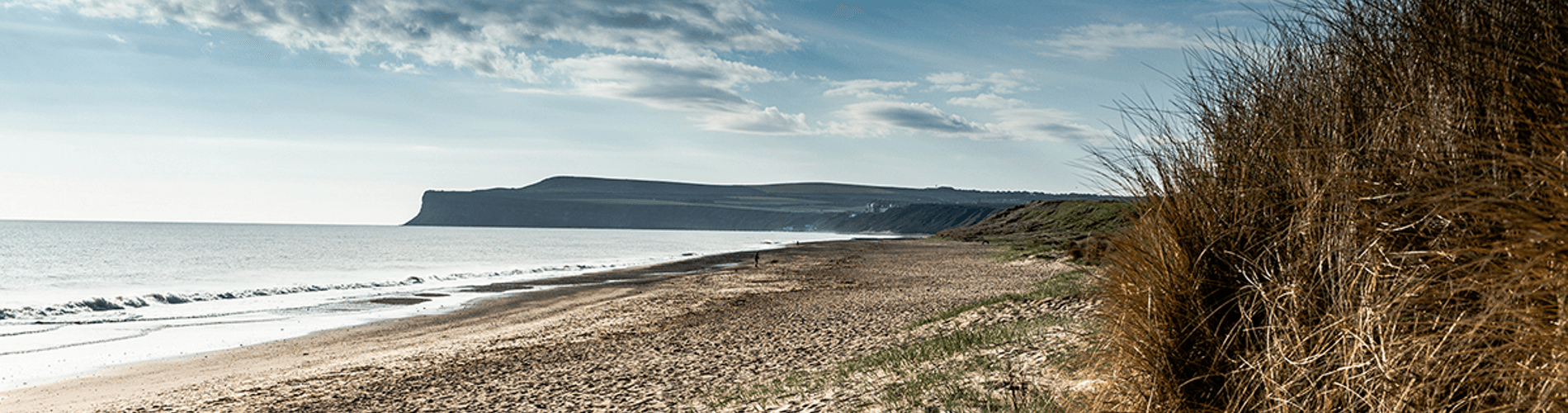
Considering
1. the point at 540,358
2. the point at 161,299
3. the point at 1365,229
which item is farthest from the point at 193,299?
the point at 1365,229

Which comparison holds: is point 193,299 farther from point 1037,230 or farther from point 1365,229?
point 1037,230

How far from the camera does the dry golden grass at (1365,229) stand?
2242 millimetres

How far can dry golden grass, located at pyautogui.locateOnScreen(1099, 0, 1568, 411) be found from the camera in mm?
2242

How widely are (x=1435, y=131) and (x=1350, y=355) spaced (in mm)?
787

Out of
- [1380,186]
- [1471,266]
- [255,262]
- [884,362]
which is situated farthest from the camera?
[255,262]

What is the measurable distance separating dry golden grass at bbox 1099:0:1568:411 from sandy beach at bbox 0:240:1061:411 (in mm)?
4740

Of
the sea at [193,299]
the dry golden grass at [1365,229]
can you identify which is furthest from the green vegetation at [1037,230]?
the sea at [193,299]

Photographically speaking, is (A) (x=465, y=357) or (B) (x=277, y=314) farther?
(B) (x=277, y=314)

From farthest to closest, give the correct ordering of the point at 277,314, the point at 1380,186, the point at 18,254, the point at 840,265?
the point at 18,254 → the point at 840,265 → the point at 277,314 → the point at 1380,186

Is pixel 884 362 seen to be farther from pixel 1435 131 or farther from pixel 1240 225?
pixel 1435 131

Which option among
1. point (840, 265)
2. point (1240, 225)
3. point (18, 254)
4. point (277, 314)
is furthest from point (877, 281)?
point (18, 254)

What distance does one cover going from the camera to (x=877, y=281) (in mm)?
23000

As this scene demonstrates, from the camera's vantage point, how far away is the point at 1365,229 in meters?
2.87

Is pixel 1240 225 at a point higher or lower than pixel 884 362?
higher
